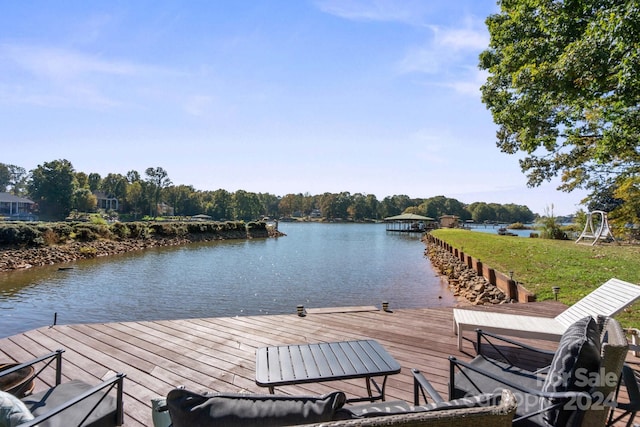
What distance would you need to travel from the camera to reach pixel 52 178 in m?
45.2

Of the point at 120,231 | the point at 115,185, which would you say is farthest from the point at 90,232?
the point at 115,185

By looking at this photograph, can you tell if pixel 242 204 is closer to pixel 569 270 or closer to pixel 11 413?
pixel 569 270

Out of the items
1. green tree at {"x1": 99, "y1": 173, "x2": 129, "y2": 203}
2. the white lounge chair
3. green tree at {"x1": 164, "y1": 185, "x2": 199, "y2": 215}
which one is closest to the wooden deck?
the white lounge chair

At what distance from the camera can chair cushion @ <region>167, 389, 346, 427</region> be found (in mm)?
994

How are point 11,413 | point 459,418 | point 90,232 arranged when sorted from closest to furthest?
point 459,418 < point 11,413 < point 90,232

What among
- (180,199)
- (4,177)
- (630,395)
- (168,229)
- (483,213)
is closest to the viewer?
(630,395)

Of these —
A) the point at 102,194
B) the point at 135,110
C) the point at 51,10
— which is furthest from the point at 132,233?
the point at 102,194

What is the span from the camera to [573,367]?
1.43m

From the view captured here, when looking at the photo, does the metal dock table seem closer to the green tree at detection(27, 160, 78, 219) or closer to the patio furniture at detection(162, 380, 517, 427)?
the patio furniture at detection(162, 380, 517, 427)

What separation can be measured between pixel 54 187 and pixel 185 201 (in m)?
22.6

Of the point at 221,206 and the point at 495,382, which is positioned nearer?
the point at 495,382

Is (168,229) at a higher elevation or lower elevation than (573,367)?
lower

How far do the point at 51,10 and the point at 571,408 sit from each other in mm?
8598

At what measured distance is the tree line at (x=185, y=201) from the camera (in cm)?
4628
